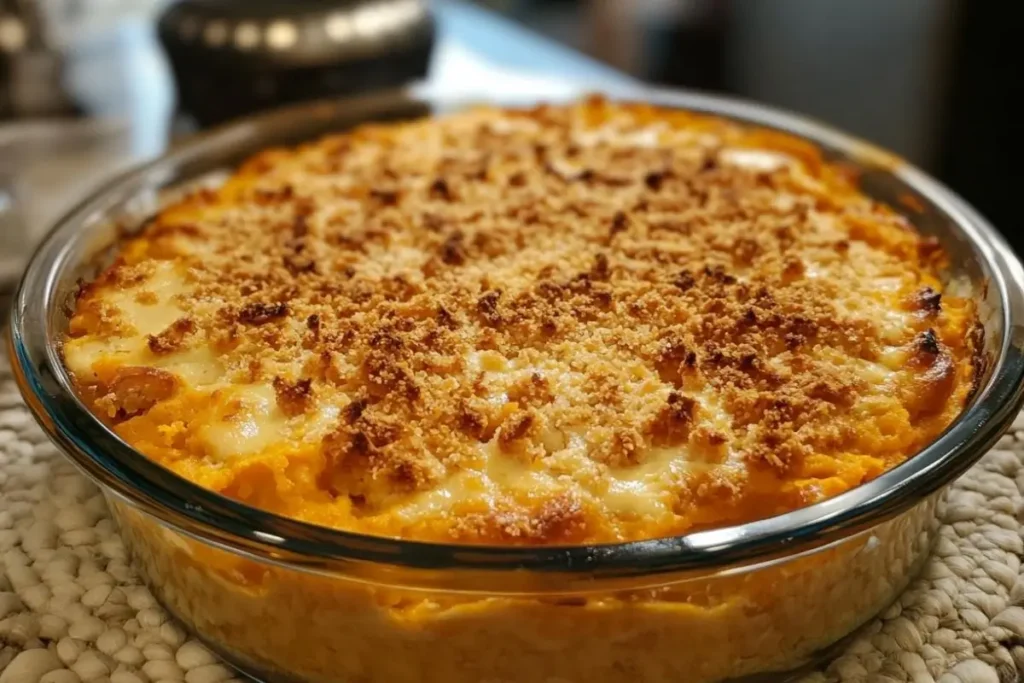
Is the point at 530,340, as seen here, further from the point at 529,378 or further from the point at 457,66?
the point at 457,66

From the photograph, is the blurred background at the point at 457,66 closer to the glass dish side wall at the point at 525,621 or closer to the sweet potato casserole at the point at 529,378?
the sweet potato casserole at the point at 529,378

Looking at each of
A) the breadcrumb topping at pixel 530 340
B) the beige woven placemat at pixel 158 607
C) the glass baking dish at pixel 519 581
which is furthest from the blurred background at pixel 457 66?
the glass baking dish at pixel 519 581

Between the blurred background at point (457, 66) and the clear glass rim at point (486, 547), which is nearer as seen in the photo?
the clear glass rim at point (486, 547)

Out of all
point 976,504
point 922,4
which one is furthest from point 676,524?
point 922,4

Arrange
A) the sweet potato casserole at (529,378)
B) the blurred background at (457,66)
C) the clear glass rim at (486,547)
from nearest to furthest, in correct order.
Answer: the clear glass rim at (486,547) < the sweet potato casserole at (529,378) < the blurred background at (457,66)

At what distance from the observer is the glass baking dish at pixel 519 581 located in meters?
0.78

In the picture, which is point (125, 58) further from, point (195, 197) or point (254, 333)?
point (254, 333)

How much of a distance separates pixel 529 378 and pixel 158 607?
0.41m

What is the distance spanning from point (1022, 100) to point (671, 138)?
1.50 metres

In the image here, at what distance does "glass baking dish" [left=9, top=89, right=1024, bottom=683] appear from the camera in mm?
784

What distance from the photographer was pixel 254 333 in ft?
3.72

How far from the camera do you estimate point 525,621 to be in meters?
0.83

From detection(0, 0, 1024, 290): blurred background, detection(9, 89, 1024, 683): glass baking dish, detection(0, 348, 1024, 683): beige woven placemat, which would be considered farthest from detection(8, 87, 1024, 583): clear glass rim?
detection(0, 0, 1024, 290): blurred background

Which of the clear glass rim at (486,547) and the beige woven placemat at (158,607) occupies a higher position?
the clear glass rim at (486,547)
